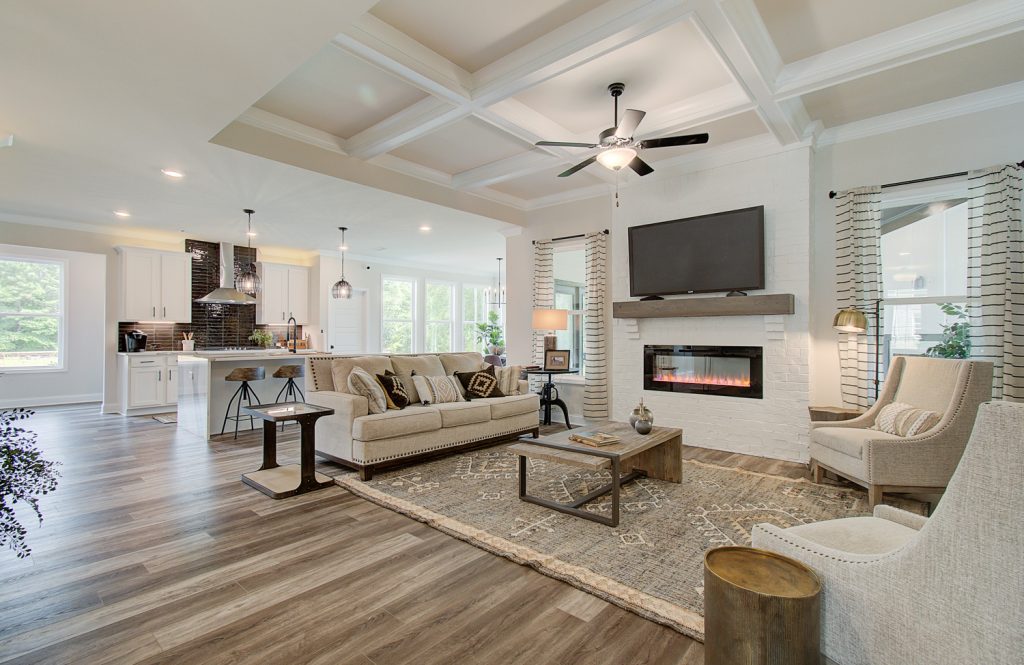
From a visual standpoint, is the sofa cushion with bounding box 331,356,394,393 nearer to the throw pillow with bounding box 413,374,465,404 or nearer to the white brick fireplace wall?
the throw pillow with bounding box 413,374,465,404

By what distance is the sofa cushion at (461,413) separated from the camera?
14.6ft

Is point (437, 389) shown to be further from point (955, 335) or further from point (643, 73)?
point (955, 335)

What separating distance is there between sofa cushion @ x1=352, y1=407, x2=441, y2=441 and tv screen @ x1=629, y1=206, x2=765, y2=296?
9.04 feet

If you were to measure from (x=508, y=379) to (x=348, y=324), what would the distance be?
5.53 m

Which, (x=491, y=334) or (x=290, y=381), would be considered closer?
(x=290, y=381)

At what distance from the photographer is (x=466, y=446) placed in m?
4.71

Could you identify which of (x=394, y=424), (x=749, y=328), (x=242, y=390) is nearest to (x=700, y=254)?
(x=749, y=328)

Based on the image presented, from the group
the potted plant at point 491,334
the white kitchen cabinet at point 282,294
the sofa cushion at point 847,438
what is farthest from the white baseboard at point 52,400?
the sofa cushion at point 847,438

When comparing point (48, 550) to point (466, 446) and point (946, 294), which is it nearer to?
point (466, 446)

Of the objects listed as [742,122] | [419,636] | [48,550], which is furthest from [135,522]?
[742,122]

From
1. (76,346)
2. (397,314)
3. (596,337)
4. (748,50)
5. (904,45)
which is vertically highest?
(904,45)

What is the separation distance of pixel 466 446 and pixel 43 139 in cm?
434

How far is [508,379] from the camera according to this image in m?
5.45

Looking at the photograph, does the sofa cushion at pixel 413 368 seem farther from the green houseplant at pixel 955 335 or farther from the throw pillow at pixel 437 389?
the green houseplant at pixel 955 335
